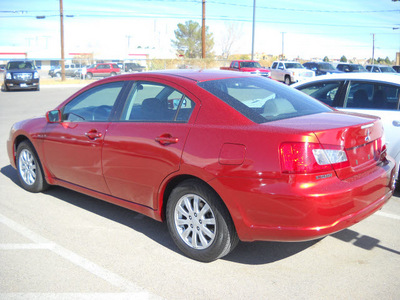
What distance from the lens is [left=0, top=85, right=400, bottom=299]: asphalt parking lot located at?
334 centimetres

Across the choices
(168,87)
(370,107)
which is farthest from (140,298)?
(370,107)

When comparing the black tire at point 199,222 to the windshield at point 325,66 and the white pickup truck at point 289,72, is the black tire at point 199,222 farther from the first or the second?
the windshield at point 325,66

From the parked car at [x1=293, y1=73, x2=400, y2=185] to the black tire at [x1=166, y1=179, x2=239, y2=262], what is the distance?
285 centimetres

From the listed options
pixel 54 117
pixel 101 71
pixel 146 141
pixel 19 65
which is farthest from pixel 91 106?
pixel 101 71

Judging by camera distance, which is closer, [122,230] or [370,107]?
[122,230]

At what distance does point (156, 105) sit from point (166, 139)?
54 centimetres

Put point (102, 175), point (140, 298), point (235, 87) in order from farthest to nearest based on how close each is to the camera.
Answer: point (102, 175), point (235, 87), point (140, 298)

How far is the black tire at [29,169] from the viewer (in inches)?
225

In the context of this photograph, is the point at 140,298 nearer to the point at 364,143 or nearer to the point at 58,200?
the point at 364,143

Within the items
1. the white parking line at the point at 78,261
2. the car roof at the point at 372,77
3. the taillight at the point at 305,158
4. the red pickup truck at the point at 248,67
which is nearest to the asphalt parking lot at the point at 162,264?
the white parking line at the point at 78,261

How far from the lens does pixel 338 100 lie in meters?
6.14

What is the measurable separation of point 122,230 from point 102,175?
0.62 m

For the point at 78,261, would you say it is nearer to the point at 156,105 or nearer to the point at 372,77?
the point at 156,105

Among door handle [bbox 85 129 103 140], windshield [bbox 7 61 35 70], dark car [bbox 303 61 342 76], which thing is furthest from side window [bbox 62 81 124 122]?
dark car [bbox 303 61 342 76]
